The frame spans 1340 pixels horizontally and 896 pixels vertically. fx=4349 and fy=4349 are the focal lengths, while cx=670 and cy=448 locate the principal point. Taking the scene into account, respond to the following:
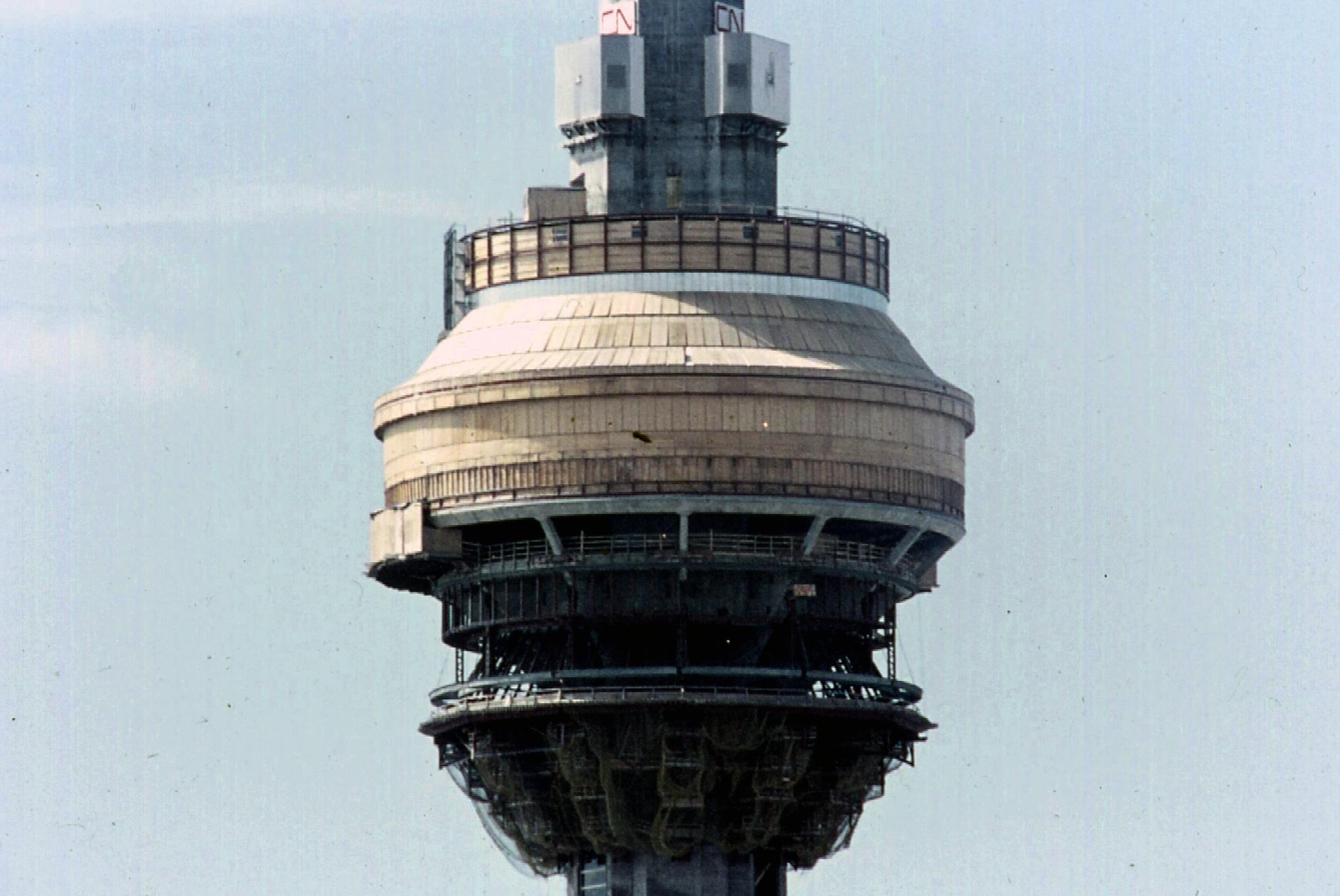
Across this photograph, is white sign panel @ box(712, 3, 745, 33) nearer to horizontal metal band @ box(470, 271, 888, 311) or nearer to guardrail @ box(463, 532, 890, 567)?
horizontal metal band @ box(470, 271, 888, 311)

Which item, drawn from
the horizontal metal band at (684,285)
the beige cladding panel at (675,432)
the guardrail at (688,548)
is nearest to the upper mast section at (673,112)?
the horizontal metal band at (684,285)

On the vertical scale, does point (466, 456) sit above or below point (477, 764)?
above

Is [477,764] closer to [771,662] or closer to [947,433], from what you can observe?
[771,662]

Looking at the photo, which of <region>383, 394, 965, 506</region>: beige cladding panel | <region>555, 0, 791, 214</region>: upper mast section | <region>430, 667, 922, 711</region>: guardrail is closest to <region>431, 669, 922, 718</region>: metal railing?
<region>430, 667, 922, 711</region>: guardrail

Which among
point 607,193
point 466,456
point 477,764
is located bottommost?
point 477,764

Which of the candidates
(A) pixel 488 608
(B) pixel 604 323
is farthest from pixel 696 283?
(A) pixel 488 608
